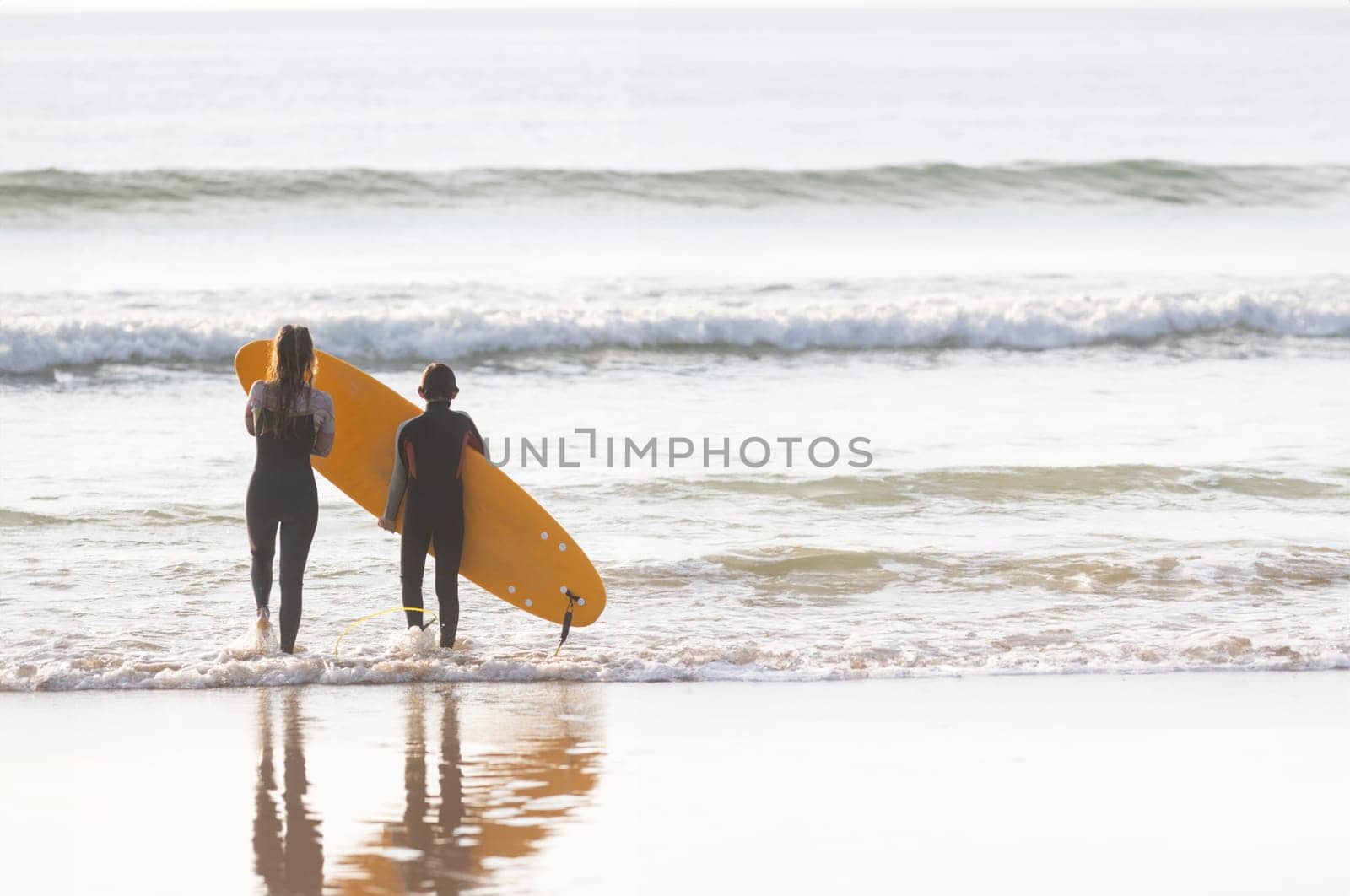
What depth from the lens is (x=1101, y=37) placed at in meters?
98.8

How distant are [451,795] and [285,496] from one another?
1938mm

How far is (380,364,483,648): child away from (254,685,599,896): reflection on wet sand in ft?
2.07

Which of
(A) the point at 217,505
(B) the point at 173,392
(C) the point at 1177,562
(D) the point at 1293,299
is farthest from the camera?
(D) the point at 1293,299

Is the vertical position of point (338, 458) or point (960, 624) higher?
point (338, 458)

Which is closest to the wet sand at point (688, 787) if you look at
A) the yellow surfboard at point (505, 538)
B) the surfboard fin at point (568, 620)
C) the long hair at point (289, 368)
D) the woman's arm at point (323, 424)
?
the surfboard fin at point (568, 620)

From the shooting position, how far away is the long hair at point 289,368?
5898 mm

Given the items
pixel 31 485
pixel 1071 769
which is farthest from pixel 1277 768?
pixel 31 485

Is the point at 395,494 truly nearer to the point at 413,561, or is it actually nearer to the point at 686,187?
the point at 413,561

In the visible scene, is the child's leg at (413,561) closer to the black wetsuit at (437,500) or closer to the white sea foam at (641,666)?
the black wetsuit at (437,500)

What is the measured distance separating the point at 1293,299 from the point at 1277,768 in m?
14.2

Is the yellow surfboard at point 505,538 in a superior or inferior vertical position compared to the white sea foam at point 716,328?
inferior

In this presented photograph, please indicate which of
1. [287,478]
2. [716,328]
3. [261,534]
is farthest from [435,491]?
[716,328]

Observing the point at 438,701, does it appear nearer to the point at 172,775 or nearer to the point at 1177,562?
the point at 172,775

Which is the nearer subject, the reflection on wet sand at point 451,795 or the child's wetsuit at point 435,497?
the reflection on wet sand at point 451,795
